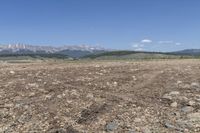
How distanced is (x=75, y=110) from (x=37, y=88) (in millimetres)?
3402

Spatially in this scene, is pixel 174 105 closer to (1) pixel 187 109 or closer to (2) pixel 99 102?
(1) pixel 187 109

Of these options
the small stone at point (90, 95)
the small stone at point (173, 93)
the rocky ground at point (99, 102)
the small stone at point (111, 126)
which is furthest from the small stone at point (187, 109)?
the small stone at point (90, 95)

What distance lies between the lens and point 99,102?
612 inches

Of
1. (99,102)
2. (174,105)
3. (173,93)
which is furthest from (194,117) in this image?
(99,102)

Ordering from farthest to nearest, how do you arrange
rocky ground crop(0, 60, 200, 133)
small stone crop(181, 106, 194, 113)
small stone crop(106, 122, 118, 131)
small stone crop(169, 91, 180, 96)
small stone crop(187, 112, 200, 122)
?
small stone crop(169, 91, 180, 96), small stone crop(181, 106, 194, 113), small stone crop(187, 112, 200, 122), rocky ground crop(0, 60, 200, 133), small stone crop(106, 122, 118, 131)

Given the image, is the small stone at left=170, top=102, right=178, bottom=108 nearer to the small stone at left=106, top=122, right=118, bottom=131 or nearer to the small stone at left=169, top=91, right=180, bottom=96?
the small stone at left=169, top=91, right=180, bottom=96

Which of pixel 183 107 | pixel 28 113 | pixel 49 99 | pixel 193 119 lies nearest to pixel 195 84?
pixel 183 107

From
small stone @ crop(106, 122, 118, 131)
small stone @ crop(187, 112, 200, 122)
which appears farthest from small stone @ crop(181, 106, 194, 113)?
small stone @ crop(106, 122, 118, 131)

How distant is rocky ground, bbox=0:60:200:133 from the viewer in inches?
528

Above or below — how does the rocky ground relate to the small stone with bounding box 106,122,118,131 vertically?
above

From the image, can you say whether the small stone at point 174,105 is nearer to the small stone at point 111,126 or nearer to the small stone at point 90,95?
the small stone at point 111,126

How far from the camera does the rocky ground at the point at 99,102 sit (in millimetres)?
13406

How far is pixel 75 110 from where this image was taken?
14.7 meters

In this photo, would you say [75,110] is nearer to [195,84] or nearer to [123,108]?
[123,108]
